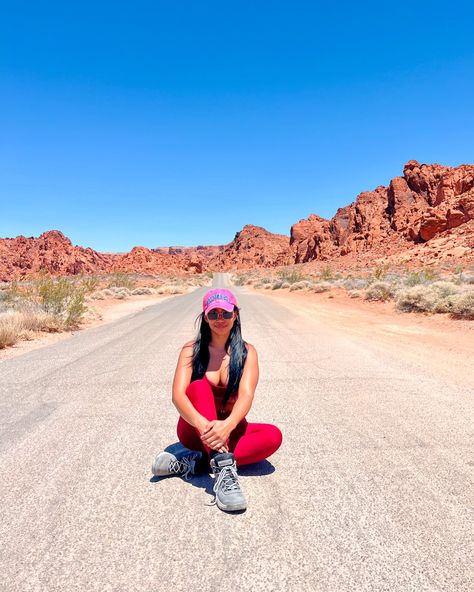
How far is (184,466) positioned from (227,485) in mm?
499

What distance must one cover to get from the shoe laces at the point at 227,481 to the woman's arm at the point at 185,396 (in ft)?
0.99

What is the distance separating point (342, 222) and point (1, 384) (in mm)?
89890

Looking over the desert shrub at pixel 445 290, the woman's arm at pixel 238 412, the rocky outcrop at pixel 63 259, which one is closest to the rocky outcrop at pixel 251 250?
the rocky outcrop at pixel 63 259

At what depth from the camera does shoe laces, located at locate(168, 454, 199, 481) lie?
2916 millimetres

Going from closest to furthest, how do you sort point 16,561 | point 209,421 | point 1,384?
point 16,561 → point 209,421 → point 1,384

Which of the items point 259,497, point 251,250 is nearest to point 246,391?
point 259,497

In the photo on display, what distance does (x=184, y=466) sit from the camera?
2.97 m

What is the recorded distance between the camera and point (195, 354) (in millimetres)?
3066

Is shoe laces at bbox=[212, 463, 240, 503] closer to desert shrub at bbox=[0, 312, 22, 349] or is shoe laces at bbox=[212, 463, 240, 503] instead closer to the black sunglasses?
the black sunglasses

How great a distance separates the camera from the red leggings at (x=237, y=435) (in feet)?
9.47

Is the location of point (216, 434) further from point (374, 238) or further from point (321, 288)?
point (374, 238)

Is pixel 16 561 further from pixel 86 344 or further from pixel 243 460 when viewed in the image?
pixel 86 344

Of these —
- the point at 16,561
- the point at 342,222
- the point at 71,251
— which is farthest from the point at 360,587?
the point at 71,251

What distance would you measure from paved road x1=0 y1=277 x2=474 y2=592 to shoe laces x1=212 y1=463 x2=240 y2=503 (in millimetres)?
149
